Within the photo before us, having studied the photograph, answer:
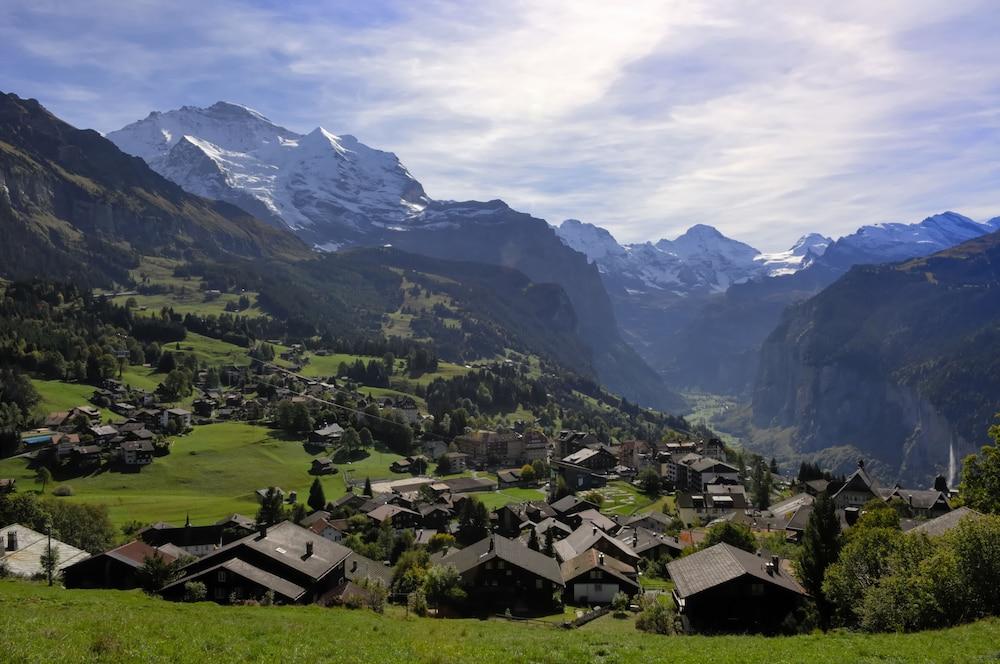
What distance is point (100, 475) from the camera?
343ft

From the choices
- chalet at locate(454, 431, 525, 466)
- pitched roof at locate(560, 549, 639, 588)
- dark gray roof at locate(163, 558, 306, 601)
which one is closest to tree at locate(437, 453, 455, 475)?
chalet at locate(454, 431, 525, 466)

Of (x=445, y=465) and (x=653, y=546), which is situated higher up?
(x=653, y=546)

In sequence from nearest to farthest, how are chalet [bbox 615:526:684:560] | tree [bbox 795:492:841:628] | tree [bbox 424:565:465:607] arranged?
1. tree [bbox 795:492:841:628]
2. tree [bbox 424:565:465:607]
3. chalet [bbox 615:526:684:560]

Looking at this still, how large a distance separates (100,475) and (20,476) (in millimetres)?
9414

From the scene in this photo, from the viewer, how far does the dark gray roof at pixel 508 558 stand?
51.9 meters

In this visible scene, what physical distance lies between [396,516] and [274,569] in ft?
137

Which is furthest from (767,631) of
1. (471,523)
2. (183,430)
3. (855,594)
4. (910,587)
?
(183,430)

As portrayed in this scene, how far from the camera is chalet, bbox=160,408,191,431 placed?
12850cm

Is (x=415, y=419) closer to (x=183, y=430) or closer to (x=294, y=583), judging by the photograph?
(x=183, y=430)

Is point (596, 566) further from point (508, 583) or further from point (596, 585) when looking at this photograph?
point (508, 583)

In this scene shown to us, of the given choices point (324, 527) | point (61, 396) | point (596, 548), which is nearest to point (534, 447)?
point (324, 527)

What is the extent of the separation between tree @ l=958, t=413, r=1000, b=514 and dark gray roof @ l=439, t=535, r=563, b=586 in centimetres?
2924

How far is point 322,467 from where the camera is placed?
393ft

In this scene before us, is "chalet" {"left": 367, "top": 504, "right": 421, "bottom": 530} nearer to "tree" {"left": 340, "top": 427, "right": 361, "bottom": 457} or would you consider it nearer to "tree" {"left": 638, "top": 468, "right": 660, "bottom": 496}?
"tree" {"left": 340, "top": 427, "right": 361, "bottom": 457}
